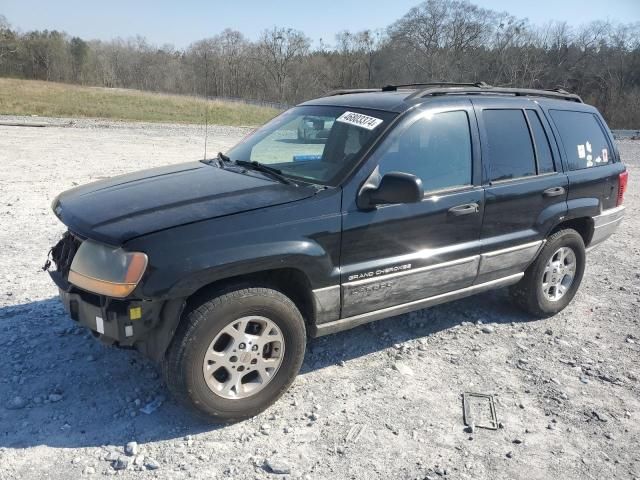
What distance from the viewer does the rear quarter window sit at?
4625 mm

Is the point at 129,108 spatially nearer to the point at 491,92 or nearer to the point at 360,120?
the point at 491,92

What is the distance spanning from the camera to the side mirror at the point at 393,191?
3.14 meters

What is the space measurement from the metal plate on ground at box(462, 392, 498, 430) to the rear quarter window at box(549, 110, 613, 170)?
91.6 inches

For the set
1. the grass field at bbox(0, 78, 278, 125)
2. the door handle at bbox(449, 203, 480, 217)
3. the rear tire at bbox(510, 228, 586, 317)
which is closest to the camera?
the door handle at bbox(449, 203, 480, 217)

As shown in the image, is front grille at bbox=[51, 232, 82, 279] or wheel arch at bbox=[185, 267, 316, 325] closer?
wheel arch at bbox=[185, 267, 316, 325]

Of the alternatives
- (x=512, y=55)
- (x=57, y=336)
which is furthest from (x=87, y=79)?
(x=57, y=336)

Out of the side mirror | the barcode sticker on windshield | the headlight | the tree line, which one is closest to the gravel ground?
the headlight

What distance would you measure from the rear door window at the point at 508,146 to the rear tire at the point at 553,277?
30.3 inches

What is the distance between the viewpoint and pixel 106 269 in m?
2.76

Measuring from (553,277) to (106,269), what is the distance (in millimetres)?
3832

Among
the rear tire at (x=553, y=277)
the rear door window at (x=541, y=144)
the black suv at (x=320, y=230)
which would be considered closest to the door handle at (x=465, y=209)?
the black suv at (x=320, y=230)

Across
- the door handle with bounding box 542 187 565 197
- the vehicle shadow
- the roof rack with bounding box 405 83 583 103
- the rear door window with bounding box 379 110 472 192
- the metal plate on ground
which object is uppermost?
the roof rack with bounding box 405 83 583 103

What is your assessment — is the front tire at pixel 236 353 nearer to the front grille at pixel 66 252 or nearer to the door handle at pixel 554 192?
the front grille at pixel 66 252

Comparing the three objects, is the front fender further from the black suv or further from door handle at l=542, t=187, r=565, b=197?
door handle at l=542, t=187, r=565, b=197
